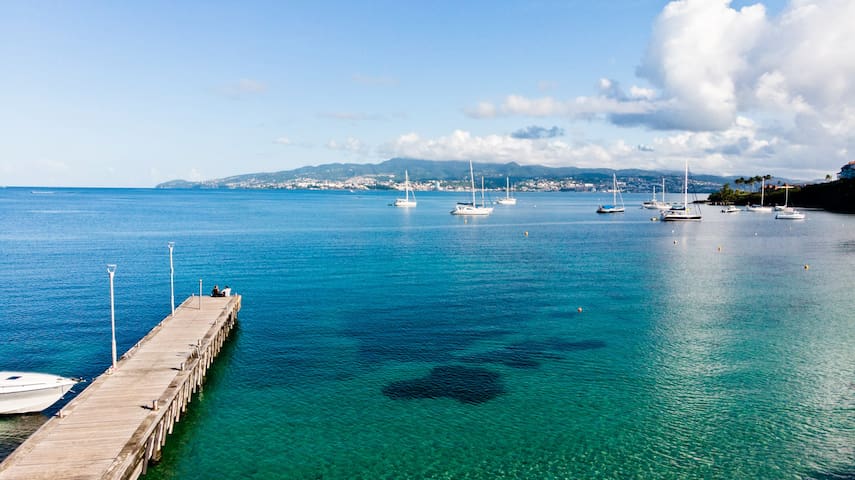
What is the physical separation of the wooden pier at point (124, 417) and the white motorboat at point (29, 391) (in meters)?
2.66

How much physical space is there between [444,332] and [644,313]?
827 inches

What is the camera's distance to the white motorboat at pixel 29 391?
3017 cm

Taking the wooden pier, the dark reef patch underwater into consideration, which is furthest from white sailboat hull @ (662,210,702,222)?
the wooden pier

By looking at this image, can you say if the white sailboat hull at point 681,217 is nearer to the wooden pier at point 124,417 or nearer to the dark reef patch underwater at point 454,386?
the dark reef patch underwater at point 454,386

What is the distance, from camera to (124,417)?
26453mm

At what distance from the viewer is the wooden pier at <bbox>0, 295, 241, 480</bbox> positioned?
874 inches

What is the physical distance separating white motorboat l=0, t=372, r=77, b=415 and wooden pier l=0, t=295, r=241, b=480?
2664 millimetres

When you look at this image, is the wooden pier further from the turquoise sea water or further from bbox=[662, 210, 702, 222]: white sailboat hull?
bbox=[662, 210, 702, 222]: white sailboat hull

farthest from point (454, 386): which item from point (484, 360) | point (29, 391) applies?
point (29, 391)

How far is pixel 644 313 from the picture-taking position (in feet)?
179

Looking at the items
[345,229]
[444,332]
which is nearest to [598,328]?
[444,332]

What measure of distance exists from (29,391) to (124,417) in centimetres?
821

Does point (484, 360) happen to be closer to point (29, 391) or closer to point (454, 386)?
point (454, 386)

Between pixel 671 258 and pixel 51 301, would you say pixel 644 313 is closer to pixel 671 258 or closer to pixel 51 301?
pixel 671 258
